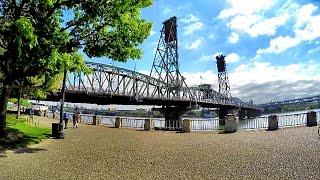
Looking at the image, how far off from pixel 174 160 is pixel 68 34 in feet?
30.0

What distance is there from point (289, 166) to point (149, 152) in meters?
7.60

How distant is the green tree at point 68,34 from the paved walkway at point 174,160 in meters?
4.54

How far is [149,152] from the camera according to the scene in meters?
19.0

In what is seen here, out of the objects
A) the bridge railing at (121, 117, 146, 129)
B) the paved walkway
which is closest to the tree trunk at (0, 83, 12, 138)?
the paved walkway

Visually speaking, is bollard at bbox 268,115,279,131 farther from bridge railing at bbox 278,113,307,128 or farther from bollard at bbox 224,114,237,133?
bollard at bbox 224,114,237,133

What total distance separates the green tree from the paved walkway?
4538mm

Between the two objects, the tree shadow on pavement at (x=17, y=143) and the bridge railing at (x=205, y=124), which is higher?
the bridge railing at (x=205, y=124)

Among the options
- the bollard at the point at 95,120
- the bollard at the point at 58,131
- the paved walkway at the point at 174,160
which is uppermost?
the bollard at the point at 95,120

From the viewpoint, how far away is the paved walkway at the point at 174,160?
13.0 meters

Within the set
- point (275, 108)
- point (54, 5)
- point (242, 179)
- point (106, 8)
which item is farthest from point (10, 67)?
point (275, 108)

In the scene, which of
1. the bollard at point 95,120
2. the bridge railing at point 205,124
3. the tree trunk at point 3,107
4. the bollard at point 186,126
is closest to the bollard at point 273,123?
the bollard at point 186,126

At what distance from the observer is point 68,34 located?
20.2 metres

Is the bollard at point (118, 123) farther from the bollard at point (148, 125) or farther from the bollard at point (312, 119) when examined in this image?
the bollard at point (312, 119)

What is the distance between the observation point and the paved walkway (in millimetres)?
12971
